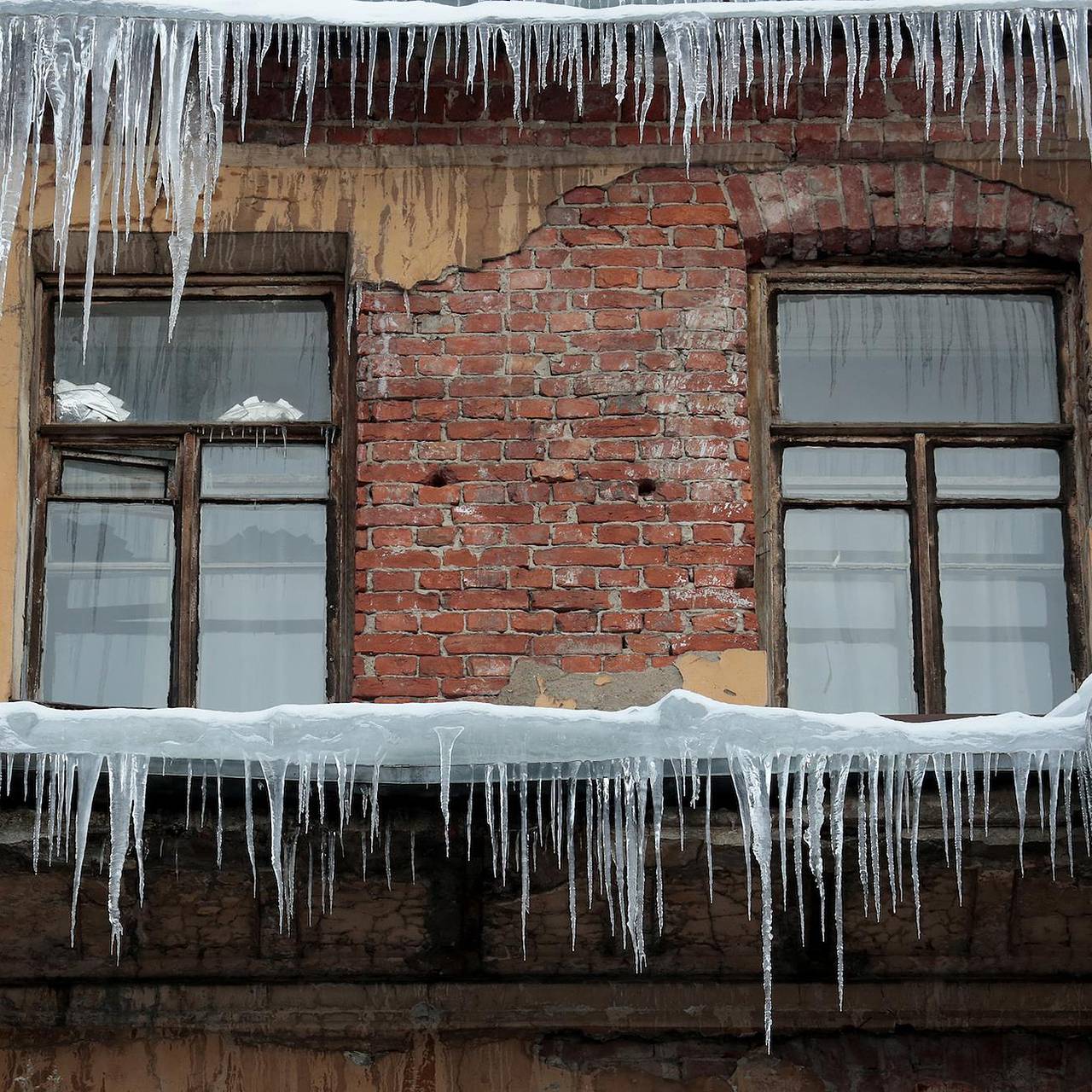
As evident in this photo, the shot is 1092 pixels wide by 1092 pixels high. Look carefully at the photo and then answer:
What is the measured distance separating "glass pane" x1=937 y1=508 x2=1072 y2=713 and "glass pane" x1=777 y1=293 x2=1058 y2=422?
1.25 feet

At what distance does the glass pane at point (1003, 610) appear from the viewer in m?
6.54

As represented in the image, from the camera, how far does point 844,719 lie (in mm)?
5266

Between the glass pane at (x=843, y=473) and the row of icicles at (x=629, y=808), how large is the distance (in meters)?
1.25

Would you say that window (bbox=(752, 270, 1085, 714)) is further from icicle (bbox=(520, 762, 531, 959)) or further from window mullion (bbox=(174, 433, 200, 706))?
window mullion (bbox=(174, 433, 200, 706))

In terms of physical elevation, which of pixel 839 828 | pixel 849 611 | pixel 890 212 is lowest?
pixel 839 828

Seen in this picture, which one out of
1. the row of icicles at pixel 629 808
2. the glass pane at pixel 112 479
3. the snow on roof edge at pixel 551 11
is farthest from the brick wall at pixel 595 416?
the glass pane at pixel 112 479

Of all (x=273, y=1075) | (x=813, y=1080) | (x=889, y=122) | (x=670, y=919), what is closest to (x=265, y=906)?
(x=273, y=1075)

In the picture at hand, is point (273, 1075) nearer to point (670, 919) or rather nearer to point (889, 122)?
point (670, 919)

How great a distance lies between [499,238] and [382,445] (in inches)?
32.9

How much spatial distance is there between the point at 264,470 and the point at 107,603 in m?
0.68

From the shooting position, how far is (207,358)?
22.6 feet

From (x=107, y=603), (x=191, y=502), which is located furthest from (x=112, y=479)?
(x=107, y=603)

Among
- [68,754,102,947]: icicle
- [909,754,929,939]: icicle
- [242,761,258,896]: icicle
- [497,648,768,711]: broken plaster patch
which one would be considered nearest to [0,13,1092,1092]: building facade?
[497,648,768,711]: broken plaster patch

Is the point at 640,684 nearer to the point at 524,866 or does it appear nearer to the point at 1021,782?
the point at 524,866
